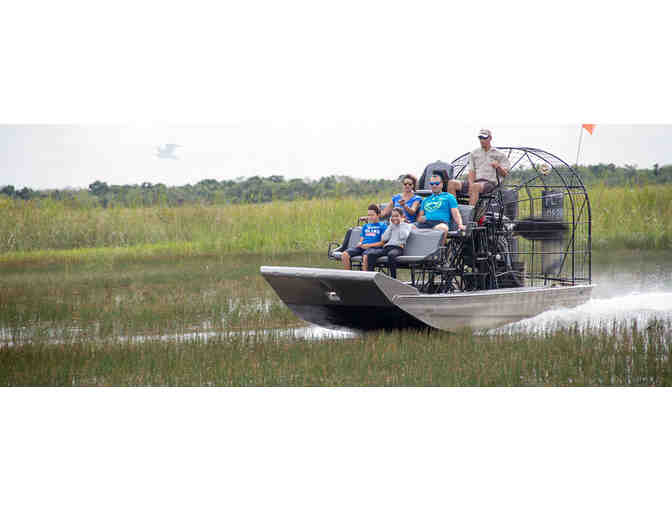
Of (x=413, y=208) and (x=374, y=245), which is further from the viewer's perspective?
(x=413, y=208)

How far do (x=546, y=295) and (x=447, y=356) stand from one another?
3.23 metres

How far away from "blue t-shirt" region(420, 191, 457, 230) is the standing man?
705mm

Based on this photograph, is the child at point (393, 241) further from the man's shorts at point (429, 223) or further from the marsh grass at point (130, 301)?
the marsh grass at point (130, 301)

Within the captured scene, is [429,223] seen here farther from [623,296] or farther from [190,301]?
[623,296]

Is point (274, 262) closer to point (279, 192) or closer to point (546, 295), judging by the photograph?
point (279, 192)

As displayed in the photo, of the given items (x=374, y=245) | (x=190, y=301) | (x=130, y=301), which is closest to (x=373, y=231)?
(x=374, y=245)

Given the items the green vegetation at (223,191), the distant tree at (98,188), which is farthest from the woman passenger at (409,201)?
the green vegetation at (223,191)

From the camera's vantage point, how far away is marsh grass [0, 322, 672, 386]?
8812mm

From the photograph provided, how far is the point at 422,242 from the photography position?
10.8 m

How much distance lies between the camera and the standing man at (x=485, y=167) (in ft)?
39.2

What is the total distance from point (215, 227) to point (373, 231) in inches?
291

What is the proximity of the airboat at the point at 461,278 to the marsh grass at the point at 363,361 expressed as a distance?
1.63 ft

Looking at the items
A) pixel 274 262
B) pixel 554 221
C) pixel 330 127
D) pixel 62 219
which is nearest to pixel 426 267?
pixel 554 221

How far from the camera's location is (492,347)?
9766 mm
